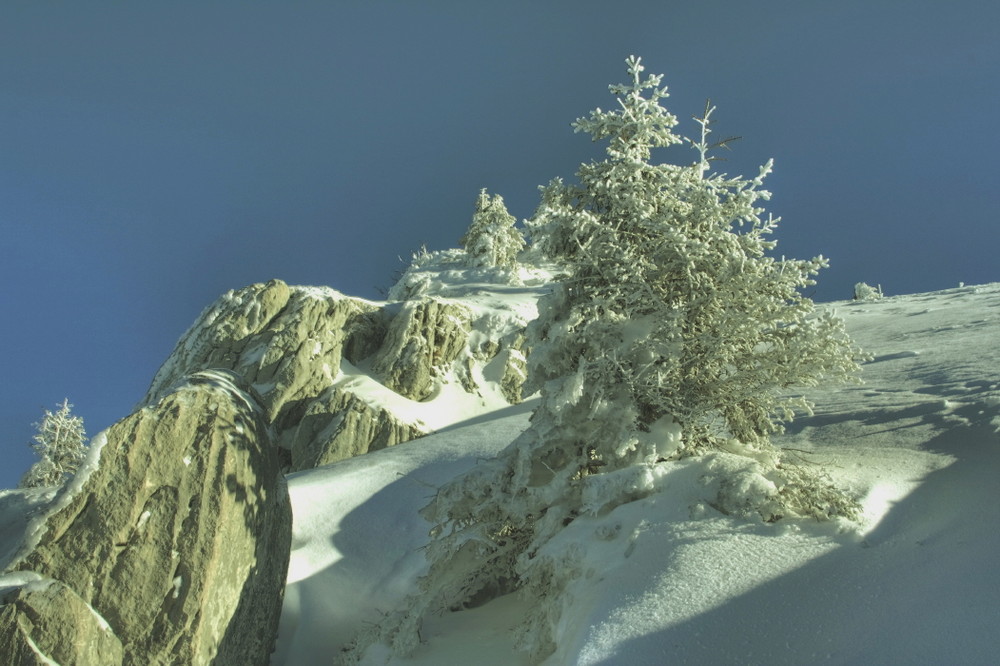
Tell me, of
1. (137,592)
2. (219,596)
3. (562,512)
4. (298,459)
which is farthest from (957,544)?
(298,459)

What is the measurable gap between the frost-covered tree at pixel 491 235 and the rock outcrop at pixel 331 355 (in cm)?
1406

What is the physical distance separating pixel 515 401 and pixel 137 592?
17095 millimetres

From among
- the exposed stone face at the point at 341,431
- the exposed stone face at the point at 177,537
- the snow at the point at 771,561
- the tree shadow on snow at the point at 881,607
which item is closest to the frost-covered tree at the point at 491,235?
the exposed stone face at the point at 341,431

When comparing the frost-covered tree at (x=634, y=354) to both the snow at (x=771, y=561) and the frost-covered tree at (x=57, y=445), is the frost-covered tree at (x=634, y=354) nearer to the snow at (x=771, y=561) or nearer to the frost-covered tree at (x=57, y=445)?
the snow at (x=771, y=561)

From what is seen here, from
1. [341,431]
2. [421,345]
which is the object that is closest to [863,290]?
[421,345]

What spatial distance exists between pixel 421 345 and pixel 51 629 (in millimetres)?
16908

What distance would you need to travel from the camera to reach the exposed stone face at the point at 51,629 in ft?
19.6

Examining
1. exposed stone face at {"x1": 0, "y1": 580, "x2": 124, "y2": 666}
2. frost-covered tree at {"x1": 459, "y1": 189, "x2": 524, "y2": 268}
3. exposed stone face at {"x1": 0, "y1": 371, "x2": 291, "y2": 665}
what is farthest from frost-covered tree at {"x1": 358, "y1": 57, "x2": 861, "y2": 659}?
frost-covered tree at {"x1": 459, "y1": 189, "x2": 524, "y2": 268}

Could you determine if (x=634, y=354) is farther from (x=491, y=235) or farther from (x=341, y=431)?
(x=491, y=235)

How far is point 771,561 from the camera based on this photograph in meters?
4.96

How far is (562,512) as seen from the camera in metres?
6.89

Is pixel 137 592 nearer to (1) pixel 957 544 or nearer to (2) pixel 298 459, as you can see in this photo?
(1) pixel 957 544

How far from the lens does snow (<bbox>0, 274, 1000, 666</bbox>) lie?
161 inches

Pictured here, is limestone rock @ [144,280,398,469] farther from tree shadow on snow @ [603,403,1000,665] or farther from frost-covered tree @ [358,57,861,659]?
tree shadow on snow @ [603,403,1000,665]
